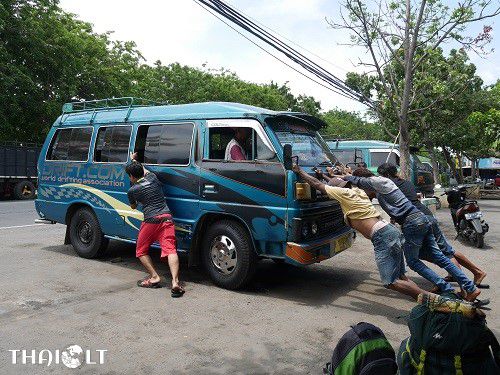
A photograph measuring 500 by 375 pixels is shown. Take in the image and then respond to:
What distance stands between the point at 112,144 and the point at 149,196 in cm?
150

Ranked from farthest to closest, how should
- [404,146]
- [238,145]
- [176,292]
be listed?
[404,146]
[238,145]
[176,292]

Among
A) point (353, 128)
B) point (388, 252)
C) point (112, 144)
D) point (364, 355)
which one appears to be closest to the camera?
point (364, 355)

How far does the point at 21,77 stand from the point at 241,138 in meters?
17.5

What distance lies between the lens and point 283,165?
17.0ft

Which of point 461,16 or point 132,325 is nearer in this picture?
point 132,325

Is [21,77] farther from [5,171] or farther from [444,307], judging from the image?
[444,307]

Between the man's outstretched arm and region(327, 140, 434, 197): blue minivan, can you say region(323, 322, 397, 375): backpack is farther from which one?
region(327, 140, 434, 197): blue minivan

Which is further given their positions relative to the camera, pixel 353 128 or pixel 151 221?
pixel 353 128

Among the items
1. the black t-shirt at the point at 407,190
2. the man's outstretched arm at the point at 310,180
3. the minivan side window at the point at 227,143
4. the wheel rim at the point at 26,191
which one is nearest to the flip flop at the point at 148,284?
the minivan side window at the point at 227,143

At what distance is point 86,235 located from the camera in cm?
721

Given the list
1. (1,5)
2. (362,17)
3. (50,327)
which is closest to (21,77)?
(1,5)

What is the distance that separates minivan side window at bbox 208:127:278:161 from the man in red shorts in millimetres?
860

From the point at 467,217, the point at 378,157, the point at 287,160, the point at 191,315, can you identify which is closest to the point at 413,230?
the point at 287,160

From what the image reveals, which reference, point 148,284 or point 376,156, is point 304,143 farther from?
point 376,156
